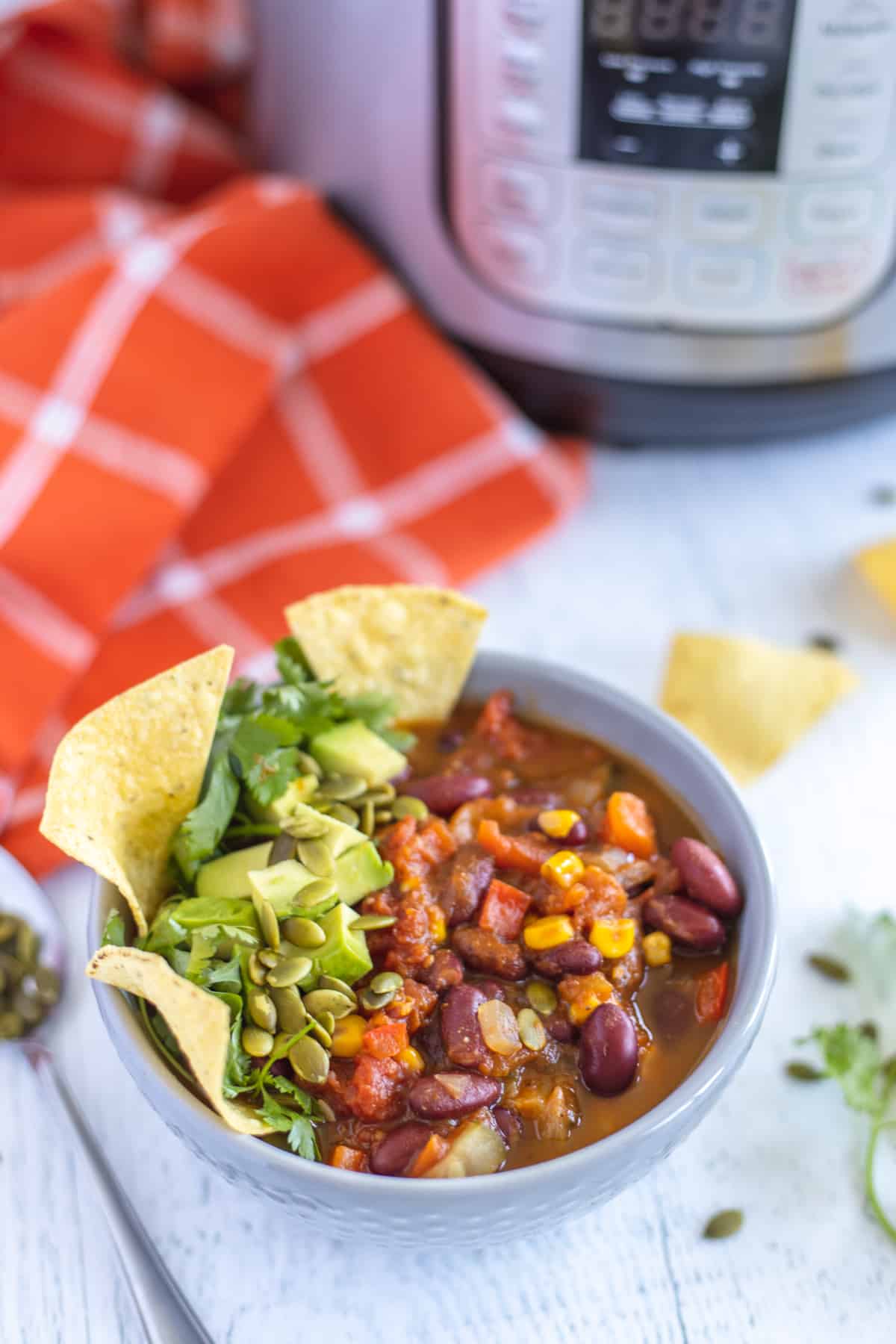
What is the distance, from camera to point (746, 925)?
0.99 metres

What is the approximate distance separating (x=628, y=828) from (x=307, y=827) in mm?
250

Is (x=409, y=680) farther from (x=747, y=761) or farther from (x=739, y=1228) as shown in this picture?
(x=739, y=1228)

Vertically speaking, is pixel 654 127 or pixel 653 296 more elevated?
pixel 654 127

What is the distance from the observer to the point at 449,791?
3.56 feet

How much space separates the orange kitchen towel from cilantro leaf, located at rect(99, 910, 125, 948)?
41cm

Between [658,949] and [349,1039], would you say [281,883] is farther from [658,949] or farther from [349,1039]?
[658,949]

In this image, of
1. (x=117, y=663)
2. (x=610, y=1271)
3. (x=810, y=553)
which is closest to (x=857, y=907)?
(x=610, y=1271)

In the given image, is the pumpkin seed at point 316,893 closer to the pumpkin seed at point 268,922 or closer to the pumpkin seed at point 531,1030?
the pumpkin seed at point 268,922

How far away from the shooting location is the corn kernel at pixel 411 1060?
922mm

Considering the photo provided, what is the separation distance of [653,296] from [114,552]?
0.64 metres

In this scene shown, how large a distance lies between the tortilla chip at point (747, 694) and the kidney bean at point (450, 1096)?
0.53 meters

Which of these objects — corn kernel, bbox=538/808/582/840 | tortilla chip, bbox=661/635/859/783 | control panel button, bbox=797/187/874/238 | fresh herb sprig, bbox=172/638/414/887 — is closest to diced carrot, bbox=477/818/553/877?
corn kernel, bbox=538/808/582/840

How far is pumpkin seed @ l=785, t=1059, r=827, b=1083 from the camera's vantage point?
1.09 meters

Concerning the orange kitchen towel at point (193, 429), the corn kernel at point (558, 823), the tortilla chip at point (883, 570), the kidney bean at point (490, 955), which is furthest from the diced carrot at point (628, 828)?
the tortilla chip at point (883, 570)
